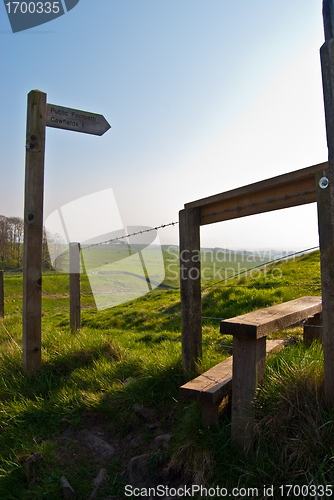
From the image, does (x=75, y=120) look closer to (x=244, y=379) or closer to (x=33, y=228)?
(x=33, y=228)

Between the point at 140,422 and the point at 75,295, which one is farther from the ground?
the point at 75,295

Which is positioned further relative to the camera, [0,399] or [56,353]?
[56,353]

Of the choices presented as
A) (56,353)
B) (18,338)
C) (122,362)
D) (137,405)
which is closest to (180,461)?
(137,405)

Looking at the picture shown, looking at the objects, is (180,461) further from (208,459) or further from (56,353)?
(56,353)

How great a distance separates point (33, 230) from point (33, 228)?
0.09ft

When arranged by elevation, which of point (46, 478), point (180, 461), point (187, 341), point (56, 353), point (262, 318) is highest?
point (262, 318)

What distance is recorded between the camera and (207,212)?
3.23 meters

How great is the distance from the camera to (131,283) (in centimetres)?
2180

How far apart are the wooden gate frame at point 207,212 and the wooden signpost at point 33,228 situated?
2218 millimetres

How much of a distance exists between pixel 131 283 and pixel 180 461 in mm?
19703

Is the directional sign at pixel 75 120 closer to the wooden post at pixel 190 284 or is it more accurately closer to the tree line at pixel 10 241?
the wooden post at pixel 190 284

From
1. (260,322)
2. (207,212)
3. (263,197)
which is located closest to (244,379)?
(260,322)

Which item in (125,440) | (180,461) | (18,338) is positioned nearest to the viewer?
(180,461)

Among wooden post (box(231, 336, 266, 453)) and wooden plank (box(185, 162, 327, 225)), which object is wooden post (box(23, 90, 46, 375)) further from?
wooden post (box(231, 336, 266, 453))
